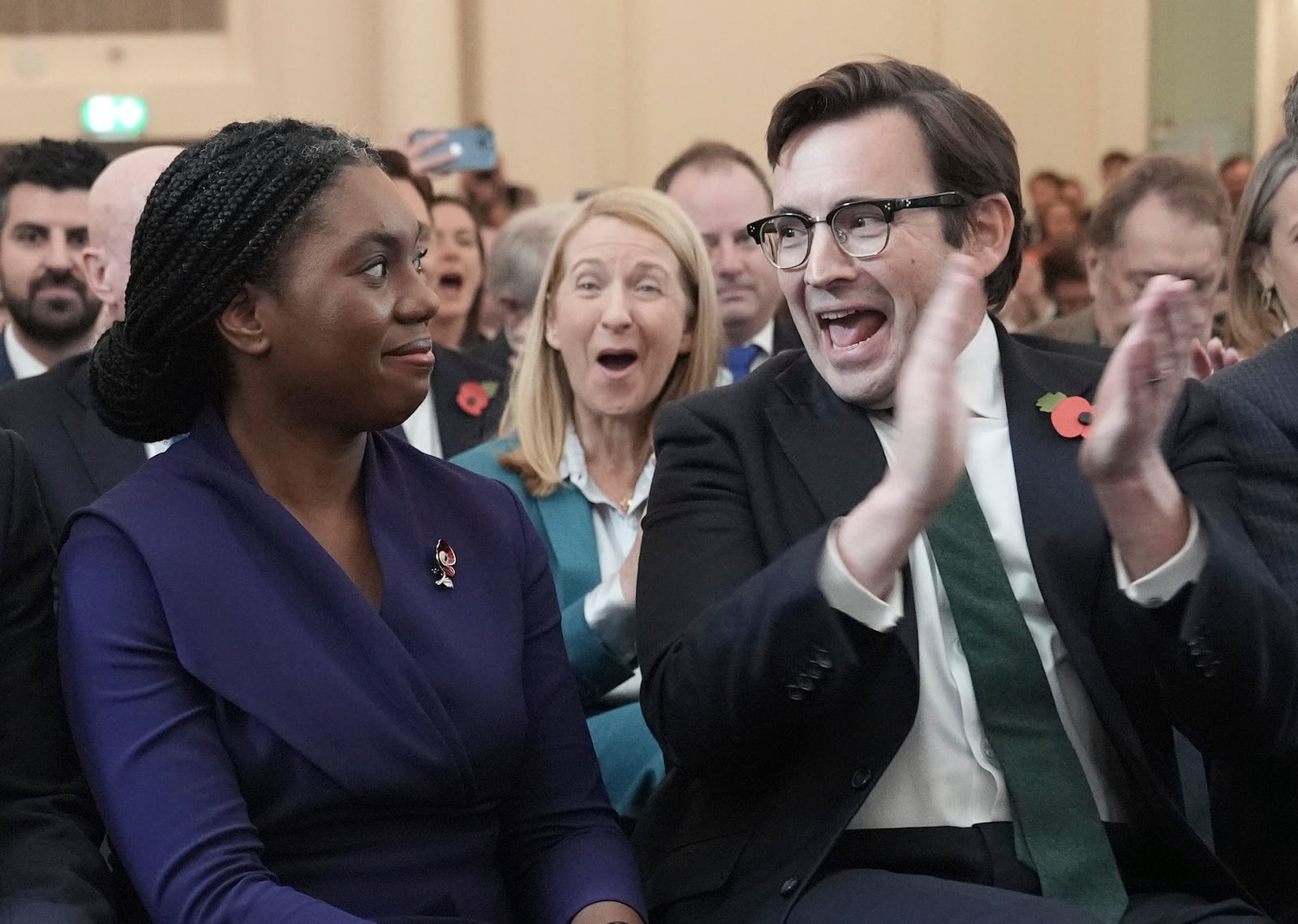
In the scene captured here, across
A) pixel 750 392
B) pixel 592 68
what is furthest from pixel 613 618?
pixel 592 68

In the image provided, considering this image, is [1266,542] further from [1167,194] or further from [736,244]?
[736,244]

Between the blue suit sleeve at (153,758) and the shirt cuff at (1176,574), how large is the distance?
0.98 meters

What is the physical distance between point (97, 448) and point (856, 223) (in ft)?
5.88

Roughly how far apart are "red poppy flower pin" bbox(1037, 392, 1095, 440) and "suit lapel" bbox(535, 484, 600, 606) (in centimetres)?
105

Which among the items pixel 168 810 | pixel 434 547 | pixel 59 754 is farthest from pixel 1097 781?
pixel 59 754

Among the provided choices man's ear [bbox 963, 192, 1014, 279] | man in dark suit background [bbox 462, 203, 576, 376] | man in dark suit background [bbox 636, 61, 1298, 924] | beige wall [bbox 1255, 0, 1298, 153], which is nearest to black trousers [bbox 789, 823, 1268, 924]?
man in dark suit background [bbox 636, 61, 1298, 924]

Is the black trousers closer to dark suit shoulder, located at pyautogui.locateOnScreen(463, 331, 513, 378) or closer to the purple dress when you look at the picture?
the purple dress

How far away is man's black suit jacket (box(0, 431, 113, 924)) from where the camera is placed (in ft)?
7.25

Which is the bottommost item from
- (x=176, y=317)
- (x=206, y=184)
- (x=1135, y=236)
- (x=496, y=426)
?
(x=496, y=426)

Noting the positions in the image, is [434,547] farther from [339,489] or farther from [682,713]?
[682,713]

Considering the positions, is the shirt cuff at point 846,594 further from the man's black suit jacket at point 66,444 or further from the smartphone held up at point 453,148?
the smartphone held up at point 453,148

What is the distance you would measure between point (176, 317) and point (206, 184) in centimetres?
16

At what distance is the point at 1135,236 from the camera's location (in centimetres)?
461

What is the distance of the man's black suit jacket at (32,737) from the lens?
221 centimetres
